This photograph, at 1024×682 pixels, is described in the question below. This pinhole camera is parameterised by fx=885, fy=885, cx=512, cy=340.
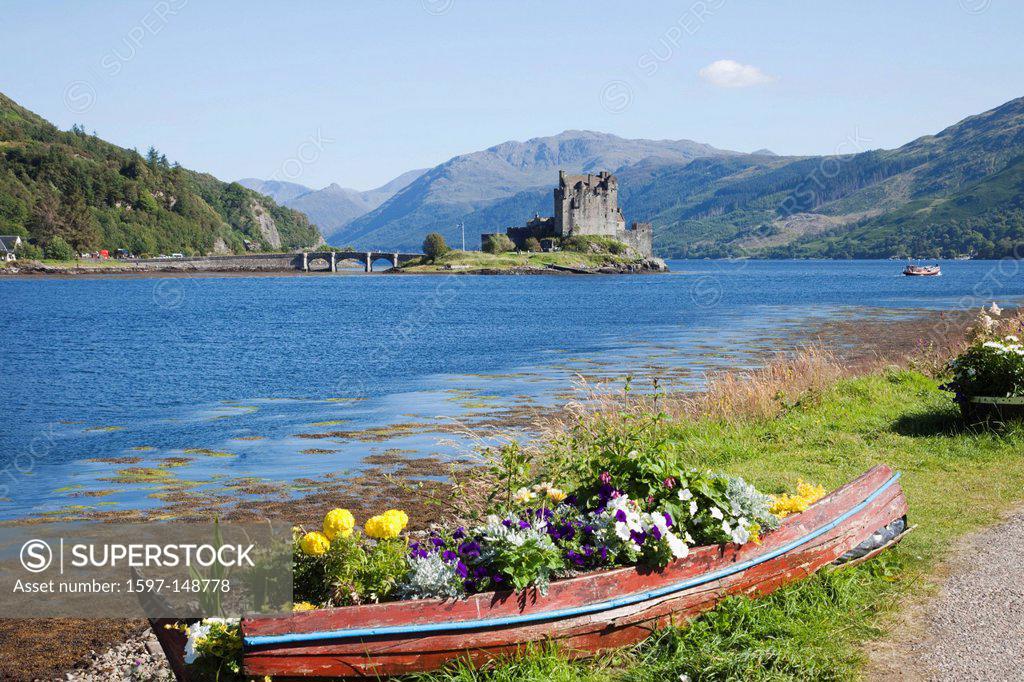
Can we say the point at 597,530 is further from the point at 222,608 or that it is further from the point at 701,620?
the point at 222,608

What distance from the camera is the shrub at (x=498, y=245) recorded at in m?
185

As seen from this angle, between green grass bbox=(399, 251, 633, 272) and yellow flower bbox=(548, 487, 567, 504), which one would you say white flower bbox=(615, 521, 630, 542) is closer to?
yellow flower bbox=(548, 487, 567, 504)

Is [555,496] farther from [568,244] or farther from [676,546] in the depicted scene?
[568,244]

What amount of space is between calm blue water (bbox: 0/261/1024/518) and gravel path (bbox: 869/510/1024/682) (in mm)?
12834

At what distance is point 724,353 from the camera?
39750 millimetres

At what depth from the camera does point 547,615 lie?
6.98 metres

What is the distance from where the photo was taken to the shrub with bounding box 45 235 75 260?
17888cm

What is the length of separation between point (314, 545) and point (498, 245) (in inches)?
7059

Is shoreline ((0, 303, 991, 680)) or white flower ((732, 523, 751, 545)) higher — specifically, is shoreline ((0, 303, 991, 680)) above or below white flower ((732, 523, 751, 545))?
below

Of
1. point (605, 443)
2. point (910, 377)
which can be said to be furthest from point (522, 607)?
point (910, 377)

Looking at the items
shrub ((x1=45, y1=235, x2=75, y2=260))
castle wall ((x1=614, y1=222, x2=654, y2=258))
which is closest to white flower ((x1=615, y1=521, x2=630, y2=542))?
castle wall ((x1=614, y1=222, x2=654, y2=258))

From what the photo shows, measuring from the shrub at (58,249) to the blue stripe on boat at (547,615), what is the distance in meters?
195

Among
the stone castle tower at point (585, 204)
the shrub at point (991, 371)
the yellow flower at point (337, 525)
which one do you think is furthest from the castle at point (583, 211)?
the yellow flower at point (337, 525)

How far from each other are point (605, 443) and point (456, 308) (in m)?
76.8
